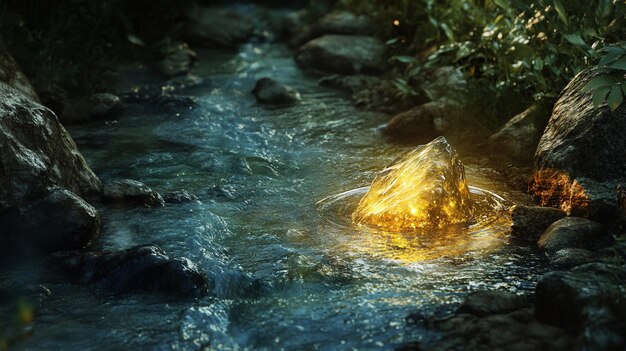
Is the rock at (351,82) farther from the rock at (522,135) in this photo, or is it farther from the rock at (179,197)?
the rock at (179,197)

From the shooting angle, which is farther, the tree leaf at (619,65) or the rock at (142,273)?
the tree leaf at (619,65)

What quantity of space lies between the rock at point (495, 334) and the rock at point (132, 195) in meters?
2.41

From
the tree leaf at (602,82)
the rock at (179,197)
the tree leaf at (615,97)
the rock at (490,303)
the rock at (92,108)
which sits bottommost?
the rock at (490,303)

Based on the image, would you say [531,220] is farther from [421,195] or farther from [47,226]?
[47,226]

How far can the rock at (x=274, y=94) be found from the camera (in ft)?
27.9

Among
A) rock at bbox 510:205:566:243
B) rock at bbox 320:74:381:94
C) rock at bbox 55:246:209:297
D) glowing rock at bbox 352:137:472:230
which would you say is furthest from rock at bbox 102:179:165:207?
rock at bbox 320:74:381:94

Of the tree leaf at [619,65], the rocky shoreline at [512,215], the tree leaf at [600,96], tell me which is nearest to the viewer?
the rocky shoreline at [512,215]

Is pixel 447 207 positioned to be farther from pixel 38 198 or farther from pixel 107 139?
pixel 107 139

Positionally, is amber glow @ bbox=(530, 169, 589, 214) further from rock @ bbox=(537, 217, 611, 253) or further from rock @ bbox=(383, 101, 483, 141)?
rock @ bbox=(383, 101, 483, 141)

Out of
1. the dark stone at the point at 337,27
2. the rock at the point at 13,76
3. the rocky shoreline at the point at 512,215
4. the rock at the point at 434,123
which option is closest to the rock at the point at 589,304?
the rocky shoreline at the point at 512,215

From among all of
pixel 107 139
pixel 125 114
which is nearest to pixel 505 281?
pixel 107 139

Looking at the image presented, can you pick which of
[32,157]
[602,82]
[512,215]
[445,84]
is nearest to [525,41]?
[445,84]

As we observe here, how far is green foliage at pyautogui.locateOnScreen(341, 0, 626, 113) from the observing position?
220 inches

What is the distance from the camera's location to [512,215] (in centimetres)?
477
